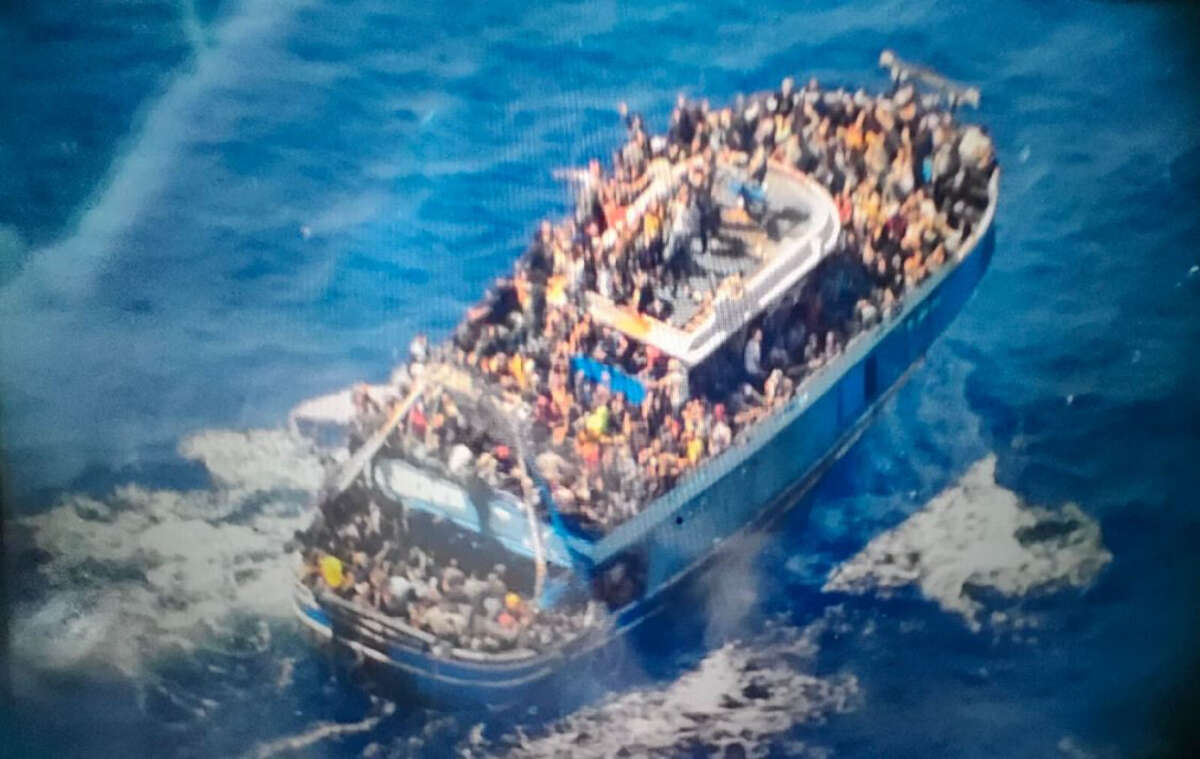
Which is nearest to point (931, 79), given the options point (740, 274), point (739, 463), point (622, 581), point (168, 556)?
point (740, 274)

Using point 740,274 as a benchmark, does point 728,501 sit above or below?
below

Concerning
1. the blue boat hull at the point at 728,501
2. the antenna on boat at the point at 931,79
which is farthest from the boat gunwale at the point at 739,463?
the antenna on boat at the point at 931,79

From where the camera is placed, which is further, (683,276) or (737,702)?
(737,702)

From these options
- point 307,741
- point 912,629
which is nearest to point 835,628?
point 912,629

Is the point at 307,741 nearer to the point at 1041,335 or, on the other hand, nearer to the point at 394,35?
the point at 394,35

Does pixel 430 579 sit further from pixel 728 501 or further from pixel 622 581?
pixel 728 501

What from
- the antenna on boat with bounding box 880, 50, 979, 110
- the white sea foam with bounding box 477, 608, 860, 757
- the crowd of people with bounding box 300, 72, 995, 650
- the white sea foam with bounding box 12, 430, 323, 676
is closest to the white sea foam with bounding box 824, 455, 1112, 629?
the white sea foam with bounding box 477, 608, 860, 757
